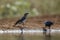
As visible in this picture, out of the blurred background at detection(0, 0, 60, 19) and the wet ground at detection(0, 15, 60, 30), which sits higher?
the blurred background at detection(0, 0, 60, 19)

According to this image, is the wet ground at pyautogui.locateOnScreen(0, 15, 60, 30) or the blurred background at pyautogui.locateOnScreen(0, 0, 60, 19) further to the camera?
the blurred background at pyautogui.locateOnScreen(0, 0, 60, 19)

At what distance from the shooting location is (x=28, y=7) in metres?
22.0

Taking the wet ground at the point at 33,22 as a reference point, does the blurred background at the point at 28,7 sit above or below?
above

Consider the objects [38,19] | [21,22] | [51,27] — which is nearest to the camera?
[21,22]

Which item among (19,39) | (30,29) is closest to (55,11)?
(30,29)

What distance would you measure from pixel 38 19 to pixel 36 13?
992 mm

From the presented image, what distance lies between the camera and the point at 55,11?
859 inches

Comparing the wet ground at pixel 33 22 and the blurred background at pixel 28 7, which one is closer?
the wet ground at pixel 33 22

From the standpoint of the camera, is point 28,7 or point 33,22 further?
point 28,7

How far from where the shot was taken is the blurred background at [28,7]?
71.4 ft

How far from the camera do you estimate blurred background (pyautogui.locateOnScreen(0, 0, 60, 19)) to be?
2175cm

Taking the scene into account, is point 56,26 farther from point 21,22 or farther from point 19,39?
point 19,39

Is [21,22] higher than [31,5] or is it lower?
lower

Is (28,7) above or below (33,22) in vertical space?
above
